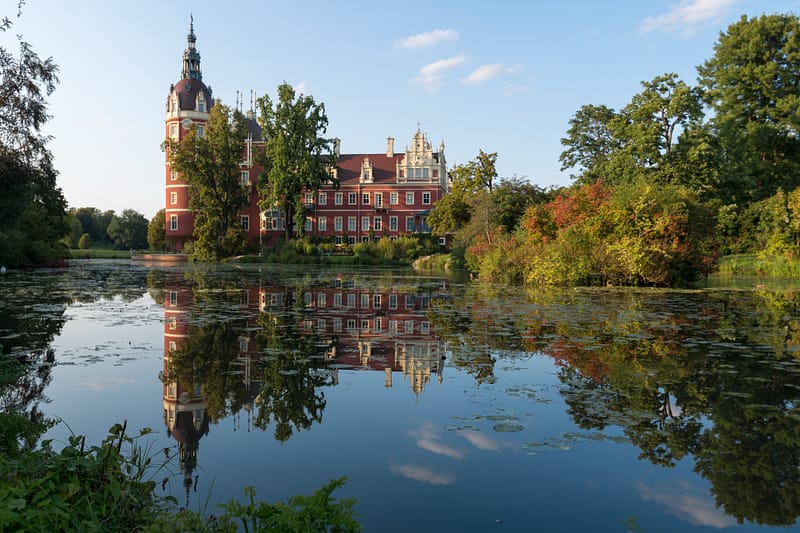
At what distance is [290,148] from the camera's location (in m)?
52.7

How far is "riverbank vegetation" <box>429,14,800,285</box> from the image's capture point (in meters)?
20.7

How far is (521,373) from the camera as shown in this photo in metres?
7.19

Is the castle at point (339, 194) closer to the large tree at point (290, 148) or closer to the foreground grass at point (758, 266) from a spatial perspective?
the large tree at point (290, 148)

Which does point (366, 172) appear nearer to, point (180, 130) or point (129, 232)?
point (180, 130)

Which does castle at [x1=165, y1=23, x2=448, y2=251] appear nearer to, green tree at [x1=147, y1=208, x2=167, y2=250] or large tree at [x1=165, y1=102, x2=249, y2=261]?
large tree at [x1=165, y1=102, x2=249, y2=261]

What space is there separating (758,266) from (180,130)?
54.9 metres

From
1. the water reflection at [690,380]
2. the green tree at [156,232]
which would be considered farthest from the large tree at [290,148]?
the water reflection at [690,380]

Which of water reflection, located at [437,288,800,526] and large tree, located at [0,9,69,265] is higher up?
large tree, located at [0,9,69,265]

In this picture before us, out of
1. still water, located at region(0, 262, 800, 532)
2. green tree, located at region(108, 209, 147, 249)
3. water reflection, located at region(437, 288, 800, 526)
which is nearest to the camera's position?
still water, located at region(0, 262, 800, 532)

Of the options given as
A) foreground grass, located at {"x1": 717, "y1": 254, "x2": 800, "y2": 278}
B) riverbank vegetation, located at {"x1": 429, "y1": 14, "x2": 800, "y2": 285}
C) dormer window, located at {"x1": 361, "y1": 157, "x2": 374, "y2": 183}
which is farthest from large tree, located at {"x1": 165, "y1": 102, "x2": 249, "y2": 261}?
foreground grass, located at {"x1": 717, "y1": 254, "x2": 800, "y2": 278}

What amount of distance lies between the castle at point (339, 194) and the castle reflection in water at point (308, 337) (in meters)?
47.3

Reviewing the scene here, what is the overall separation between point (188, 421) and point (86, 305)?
1114 centimetres

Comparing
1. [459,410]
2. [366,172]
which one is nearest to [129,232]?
[366,172]

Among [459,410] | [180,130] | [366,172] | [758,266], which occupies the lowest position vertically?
[459,410]
